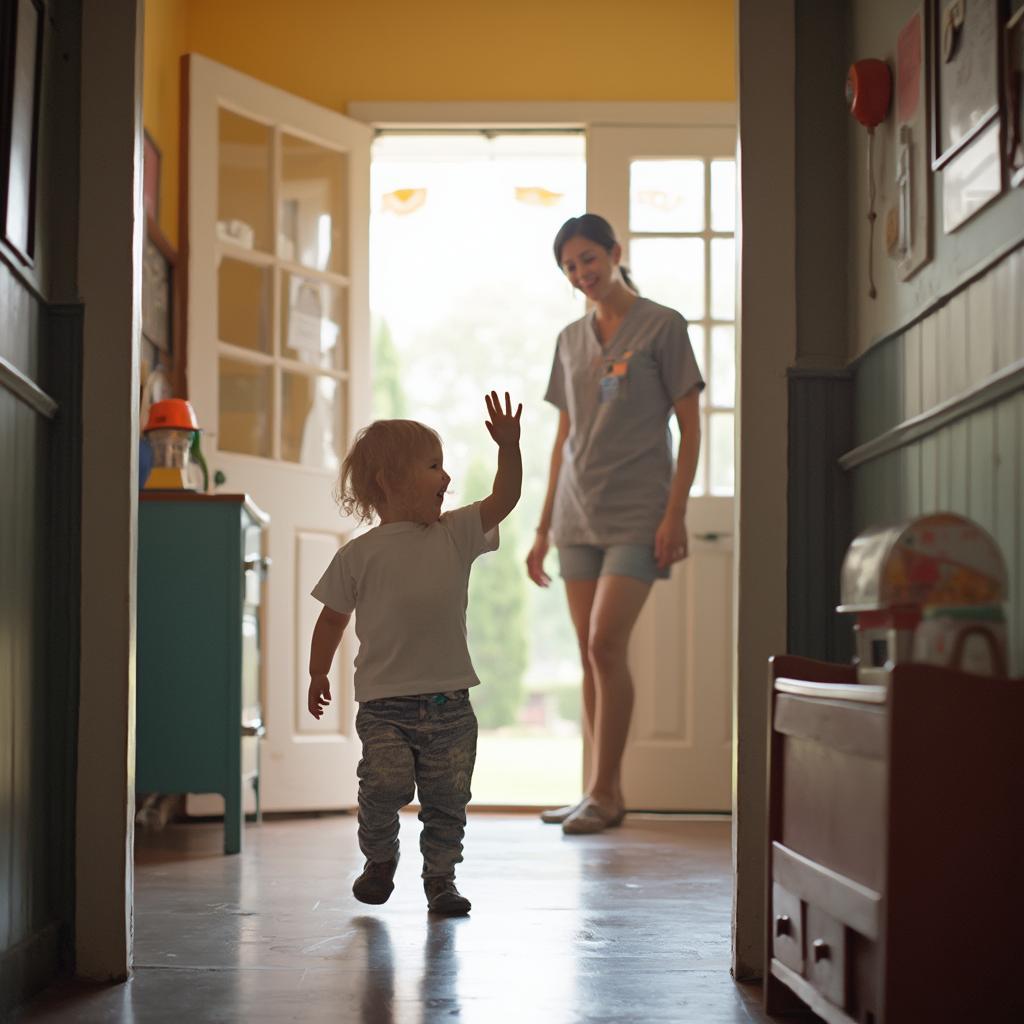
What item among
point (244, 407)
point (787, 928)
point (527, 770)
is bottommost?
point (527, 770)

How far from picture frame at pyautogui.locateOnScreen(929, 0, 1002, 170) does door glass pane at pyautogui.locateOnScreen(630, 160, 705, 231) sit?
107 inches

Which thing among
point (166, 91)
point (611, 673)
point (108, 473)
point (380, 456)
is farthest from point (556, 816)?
point (166, 91)

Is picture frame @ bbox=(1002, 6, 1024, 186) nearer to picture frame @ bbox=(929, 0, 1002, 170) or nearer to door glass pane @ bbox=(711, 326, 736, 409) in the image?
picture frame @ bbox=(929, 0, 1002, 170)

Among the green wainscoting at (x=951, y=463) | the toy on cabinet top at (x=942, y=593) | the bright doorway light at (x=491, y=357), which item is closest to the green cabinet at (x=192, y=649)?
the green wainscoting at (x=951, y=463)

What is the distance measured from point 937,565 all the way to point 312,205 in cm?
336

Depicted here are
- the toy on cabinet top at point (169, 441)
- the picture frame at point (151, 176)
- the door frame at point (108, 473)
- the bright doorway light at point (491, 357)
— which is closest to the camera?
the door frame at point (108, 473)

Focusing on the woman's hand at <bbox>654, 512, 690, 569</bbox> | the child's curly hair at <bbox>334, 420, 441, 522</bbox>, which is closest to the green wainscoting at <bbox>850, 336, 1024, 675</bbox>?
the child's curly hair at <bbox>334, 420, 441, 522</bbox>

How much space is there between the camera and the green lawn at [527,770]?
5633mm

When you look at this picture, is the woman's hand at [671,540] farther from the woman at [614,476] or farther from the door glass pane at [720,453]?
the door glass pane at [720,453]

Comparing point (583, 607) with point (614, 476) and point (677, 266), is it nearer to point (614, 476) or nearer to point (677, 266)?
point (614, 476)

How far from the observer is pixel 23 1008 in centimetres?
188

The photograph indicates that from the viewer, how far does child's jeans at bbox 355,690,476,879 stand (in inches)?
102

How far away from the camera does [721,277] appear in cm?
457

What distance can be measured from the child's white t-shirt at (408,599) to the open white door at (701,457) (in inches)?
72.3
